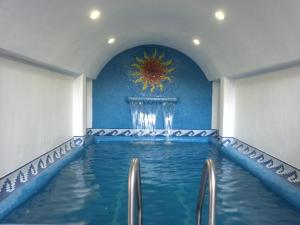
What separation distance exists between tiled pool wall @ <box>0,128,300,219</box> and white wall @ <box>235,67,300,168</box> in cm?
21

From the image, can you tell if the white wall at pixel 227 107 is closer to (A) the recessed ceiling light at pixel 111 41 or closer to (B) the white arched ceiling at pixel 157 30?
(B) the white arched ceiling at pixel 157 30

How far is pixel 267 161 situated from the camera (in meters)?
7.11

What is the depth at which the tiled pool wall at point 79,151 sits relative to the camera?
4.94 m

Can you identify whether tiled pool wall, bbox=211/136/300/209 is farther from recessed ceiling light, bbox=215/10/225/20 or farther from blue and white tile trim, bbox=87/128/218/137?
recessed ceiling light, bbox=215/10/225/20

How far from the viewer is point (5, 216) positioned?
438cm

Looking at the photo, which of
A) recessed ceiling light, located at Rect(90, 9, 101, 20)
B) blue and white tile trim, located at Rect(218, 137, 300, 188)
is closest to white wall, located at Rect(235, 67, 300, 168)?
blue and white tile trim, located at Rect(218, 137, 300, 188)

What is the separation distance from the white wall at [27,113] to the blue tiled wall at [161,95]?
127 inches

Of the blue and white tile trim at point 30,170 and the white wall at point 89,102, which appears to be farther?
the white wall at point 89,102

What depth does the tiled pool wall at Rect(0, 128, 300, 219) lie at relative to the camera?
494 cm

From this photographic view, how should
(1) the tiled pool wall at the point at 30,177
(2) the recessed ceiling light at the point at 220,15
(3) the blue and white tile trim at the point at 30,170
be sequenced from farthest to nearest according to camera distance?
(2) the recessed ceiling light at the point at 220,15 → (3) the blue and white tile trim at the point at 30,170 → (1) the tiled pool wall at the point at 30,177

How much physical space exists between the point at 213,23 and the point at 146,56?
521cm

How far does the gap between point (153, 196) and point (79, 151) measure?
403cm

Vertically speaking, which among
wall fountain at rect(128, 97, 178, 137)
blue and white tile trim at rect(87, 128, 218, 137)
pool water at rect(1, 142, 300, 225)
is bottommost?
pool water at rect(1, 142, 300, 225)

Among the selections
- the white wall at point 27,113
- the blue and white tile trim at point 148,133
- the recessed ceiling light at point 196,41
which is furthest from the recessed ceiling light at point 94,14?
the blue and white tile trim at point 148,133
